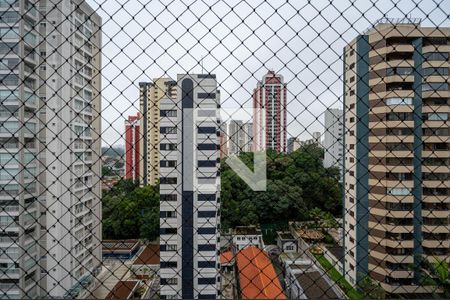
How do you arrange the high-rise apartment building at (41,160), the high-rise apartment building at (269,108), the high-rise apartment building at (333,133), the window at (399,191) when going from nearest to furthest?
the high-rise apartment building at (333,133) < the high-rise apartment building at (269,108) < the high-rise apartment building at (41,160) < the window at (399,191)

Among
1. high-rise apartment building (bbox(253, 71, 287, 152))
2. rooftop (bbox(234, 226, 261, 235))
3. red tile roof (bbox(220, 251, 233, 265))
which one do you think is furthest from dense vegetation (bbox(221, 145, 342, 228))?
Answer: high-rise apartment building (bbox(253, 71, 287, 152))

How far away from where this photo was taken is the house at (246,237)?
878cm

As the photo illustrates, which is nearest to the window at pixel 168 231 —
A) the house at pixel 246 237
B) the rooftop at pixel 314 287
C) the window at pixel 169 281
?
the window at pixel 169 281

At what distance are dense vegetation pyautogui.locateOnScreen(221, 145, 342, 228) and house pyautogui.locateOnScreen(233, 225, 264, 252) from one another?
0.20 m

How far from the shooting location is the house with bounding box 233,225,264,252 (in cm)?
878

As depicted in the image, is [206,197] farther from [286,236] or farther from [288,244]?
[286,236]

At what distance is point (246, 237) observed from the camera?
8844mm

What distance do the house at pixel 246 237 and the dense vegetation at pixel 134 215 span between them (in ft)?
7.17

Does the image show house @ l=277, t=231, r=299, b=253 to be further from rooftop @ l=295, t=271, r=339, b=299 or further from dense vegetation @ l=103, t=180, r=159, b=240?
dense vegetation @ l=103, t=180, r=159, b=240

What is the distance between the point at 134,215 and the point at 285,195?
4481 mm

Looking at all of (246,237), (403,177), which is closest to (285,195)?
(246,237)

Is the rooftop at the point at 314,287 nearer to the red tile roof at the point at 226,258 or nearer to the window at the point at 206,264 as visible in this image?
the window at the point at 206,264

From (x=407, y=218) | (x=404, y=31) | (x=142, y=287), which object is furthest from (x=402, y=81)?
(x=142, y=287)

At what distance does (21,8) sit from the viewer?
224 inches
